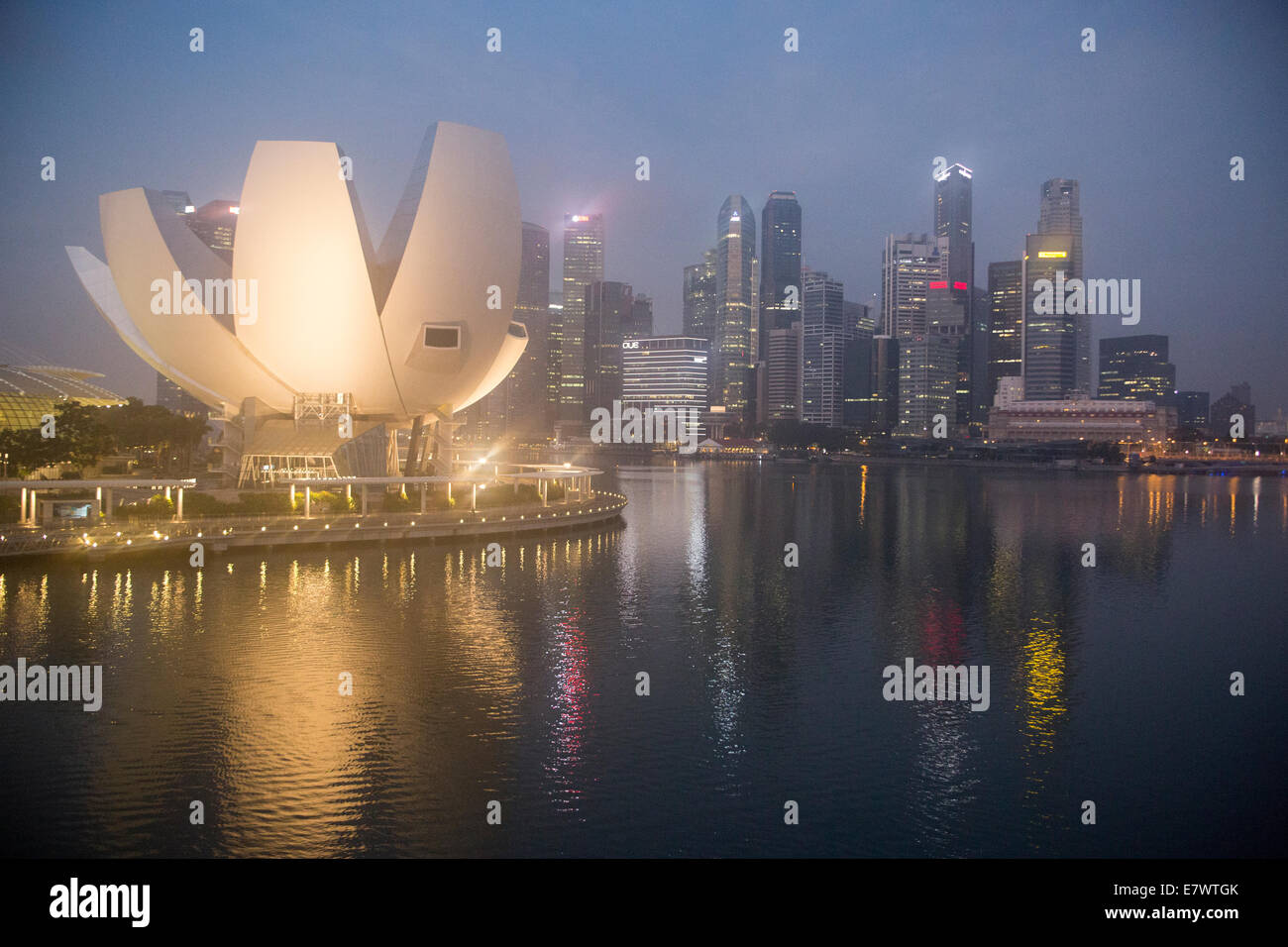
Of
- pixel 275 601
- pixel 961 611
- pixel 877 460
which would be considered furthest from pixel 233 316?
pixel 877 460

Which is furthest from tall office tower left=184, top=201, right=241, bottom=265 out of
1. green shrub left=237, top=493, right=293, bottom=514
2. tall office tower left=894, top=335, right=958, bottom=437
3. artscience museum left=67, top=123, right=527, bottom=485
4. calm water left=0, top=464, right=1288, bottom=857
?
tall office tower left=894, top=335, right=958, bottom=437

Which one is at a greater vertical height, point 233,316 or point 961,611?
point 233,316

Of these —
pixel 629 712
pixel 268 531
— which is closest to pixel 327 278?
pixel 268 531

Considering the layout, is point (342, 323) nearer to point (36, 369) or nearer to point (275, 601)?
point (275, 601)

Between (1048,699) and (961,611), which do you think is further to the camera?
(961,611)

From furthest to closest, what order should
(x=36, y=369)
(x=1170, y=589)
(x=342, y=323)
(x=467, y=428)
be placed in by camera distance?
1. (x=467, y=428)
2. (x=36, y=369)
3. (x=342, y=323)
4. (x=1170, y=589)

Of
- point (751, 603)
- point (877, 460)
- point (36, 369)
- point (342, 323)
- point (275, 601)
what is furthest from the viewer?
point (877, 460)

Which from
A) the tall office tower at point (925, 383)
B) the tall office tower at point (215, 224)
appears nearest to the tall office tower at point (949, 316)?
the tall office tower at point (925, 383)

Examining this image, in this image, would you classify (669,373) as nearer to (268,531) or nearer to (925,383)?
(925,383)
